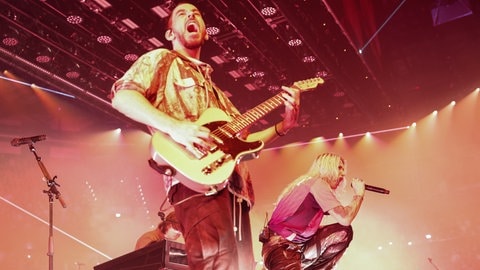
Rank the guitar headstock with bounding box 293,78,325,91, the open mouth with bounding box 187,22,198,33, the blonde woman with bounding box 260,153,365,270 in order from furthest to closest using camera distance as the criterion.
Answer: the blonde woman with bounding box 260,153,365,270
the guitar headstock with bounding box 293,78,325,91
the open mouth with bounding box 187,22,198,33

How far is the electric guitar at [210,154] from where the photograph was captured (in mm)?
2133

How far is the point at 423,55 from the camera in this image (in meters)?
13.5

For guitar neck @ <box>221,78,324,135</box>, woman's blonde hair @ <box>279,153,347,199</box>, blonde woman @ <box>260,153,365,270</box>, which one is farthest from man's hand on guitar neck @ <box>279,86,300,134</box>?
woman's blonde hair @ <box>279,153,347,199</box>

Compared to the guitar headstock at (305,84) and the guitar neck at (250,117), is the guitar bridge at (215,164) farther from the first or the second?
the guitar headstock at (305,84)

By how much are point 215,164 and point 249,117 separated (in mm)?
355

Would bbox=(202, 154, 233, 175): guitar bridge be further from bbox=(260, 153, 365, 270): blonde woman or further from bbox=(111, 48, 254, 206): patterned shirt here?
bbox=(260, 153, 365, 270): blonde woman

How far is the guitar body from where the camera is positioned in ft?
6.98

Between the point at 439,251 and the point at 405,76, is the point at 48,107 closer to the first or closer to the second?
the point at 405,76

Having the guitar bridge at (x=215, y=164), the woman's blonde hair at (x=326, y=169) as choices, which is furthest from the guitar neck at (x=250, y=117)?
the woman's blonde hair at (x=326, y=169)

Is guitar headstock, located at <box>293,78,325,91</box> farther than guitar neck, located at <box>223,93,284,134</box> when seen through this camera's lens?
Yes

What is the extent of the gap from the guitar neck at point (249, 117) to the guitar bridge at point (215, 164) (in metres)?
0.13

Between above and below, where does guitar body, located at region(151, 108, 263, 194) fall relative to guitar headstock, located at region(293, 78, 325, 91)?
below

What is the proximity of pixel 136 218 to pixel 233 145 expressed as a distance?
1214cm

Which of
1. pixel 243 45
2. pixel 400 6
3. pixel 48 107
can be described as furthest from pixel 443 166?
pixel 48 107
